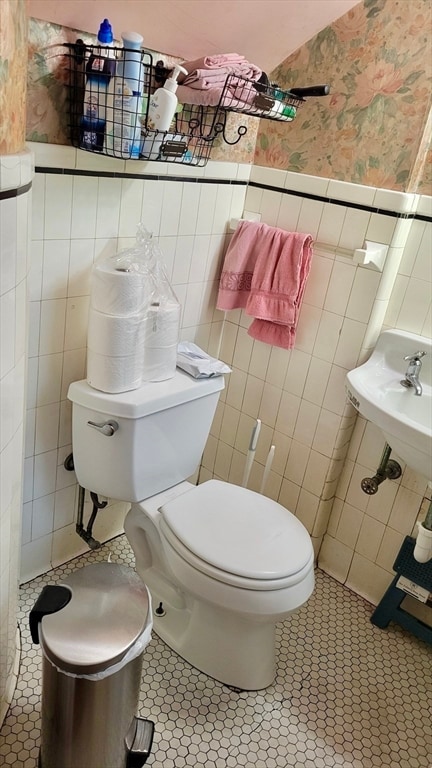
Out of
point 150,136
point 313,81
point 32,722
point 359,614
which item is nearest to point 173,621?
point 32,722

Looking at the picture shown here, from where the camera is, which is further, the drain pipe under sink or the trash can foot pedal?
the drain pipe under sink

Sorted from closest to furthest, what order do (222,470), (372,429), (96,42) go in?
1. (96,42)
2. (372,429)
3. (222,470)

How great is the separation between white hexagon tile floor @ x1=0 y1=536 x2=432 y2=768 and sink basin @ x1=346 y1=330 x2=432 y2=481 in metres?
0.73

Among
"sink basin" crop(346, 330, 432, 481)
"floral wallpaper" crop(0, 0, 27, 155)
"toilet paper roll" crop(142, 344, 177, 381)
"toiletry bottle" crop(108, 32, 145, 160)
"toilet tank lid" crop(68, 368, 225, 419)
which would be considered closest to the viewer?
"floral wallpaper" crop(0, 0, 27, 155)

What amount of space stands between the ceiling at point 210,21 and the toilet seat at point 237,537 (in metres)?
1.25

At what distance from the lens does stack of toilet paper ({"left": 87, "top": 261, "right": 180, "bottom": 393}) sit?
149 centimetres

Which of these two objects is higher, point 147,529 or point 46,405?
point 46,405

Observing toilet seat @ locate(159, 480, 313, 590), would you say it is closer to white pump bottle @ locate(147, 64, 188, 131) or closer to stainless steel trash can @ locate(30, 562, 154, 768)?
stainless steel trash can @ locate(30, 562, 154, 768)

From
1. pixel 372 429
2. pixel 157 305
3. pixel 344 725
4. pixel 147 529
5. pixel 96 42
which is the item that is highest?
pixel 96 42

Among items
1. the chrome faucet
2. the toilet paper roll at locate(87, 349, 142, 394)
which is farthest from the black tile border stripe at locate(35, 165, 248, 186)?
the chrome faucet

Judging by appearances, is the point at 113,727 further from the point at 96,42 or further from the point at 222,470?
the point at 96,42

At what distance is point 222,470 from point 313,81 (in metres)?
1.43

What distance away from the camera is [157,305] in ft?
5.31

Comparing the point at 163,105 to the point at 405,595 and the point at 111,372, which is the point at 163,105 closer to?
the point at 111,372
